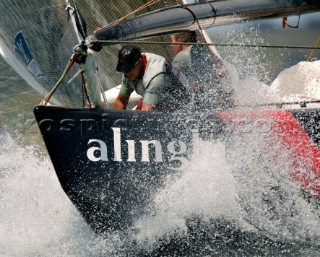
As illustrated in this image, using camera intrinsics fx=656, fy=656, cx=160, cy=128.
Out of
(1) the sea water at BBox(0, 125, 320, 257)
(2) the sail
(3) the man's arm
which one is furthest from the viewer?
(3) the man's arm

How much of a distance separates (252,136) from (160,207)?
516 millimetres

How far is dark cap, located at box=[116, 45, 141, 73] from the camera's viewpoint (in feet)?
10.7

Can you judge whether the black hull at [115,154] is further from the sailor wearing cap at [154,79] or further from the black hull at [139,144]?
the sailor wearing cap at [154,79]

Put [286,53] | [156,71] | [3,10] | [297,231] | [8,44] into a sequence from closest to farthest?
[297,231] < [156,71] < [3,10] < [8,44] < [286,53]

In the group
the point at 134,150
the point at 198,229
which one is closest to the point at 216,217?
the point at 198,229

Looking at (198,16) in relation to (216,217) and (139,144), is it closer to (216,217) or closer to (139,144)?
(139,144)

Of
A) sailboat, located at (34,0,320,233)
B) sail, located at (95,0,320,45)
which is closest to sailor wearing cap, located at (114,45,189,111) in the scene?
sail, located at (95,0,320,45)

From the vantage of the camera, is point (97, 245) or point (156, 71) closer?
point (97, 245)

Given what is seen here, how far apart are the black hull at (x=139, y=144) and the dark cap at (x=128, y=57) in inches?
Answer: 17.6

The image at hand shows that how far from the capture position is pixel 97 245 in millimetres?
2932

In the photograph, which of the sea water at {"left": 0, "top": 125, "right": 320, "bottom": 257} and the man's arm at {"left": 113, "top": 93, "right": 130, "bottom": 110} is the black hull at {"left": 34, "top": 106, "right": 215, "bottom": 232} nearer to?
the sea water at {"left": 0, "top": 125, "right": 320, "bottom": 257}

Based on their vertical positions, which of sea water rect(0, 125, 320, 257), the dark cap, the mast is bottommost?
the mast

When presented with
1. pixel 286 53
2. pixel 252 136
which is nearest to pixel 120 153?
pixel 252 136

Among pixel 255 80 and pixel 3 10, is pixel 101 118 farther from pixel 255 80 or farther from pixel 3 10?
pixel 3 10
